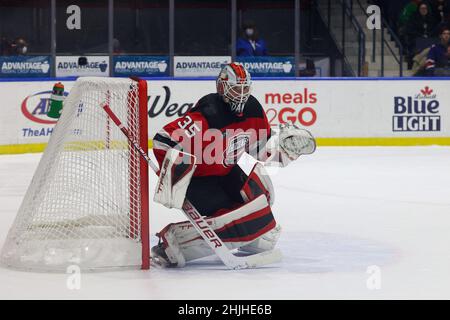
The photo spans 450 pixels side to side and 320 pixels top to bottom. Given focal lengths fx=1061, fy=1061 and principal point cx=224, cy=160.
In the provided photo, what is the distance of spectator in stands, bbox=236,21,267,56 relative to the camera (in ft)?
41.1

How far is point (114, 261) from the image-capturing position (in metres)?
5.07

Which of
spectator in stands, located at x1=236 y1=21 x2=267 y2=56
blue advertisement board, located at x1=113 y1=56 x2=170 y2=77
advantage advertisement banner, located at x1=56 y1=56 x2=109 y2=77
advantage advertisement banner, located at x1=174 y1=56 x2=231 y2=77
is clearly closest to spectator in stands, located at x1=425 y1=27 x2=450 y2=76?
spectator in stands, located at x1=236 y1=21 x2=267 y2=56

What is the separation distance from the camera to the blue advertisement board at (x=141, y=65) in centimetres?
1220

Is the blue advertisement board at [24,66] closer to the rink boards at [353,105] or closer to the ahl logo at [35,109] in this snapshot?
the ahl logo at [35,109]

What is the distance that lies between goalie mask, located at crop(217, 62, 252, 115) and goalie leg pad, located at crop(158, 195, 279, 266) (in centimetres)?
50

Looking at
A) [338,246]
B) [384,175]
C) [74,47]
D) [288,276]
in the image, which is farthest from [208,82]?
[288,276]

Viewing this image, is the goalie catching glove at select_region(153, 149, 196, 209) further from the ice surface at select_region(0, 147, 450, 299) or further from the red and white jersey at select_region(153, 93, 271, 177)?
the ice surface at select_region(0, 147, 450, 299)

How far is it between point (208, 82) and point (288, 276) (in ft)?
23.3

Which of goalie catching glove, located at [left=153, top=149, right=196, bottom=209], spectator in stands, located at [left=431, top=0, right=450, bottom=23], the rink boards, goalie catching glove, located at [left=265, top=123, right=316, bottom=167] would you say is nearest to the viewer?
goalie catching glove, located at [left=153, top=149, right=196, bottom=209]

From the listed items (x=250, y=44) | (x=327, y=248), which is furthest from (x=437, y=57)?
(x=327, y=248)

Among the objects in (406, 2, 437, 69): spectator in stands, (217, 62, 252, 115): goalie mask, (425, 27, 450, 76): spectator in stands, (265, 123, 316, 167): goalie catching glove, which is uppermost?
(406, 2, 437, 69): spectator in stands

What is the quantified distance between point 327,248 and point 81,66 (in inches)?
272

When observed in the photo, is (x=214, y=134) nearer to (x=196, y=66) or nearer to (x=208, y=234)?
(x=208, y=234)

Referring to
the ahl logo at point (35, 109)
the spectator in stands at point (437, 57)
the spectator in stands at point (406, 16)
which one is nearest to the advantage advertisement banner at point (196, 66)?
the ahl logo at point (35, 109)
